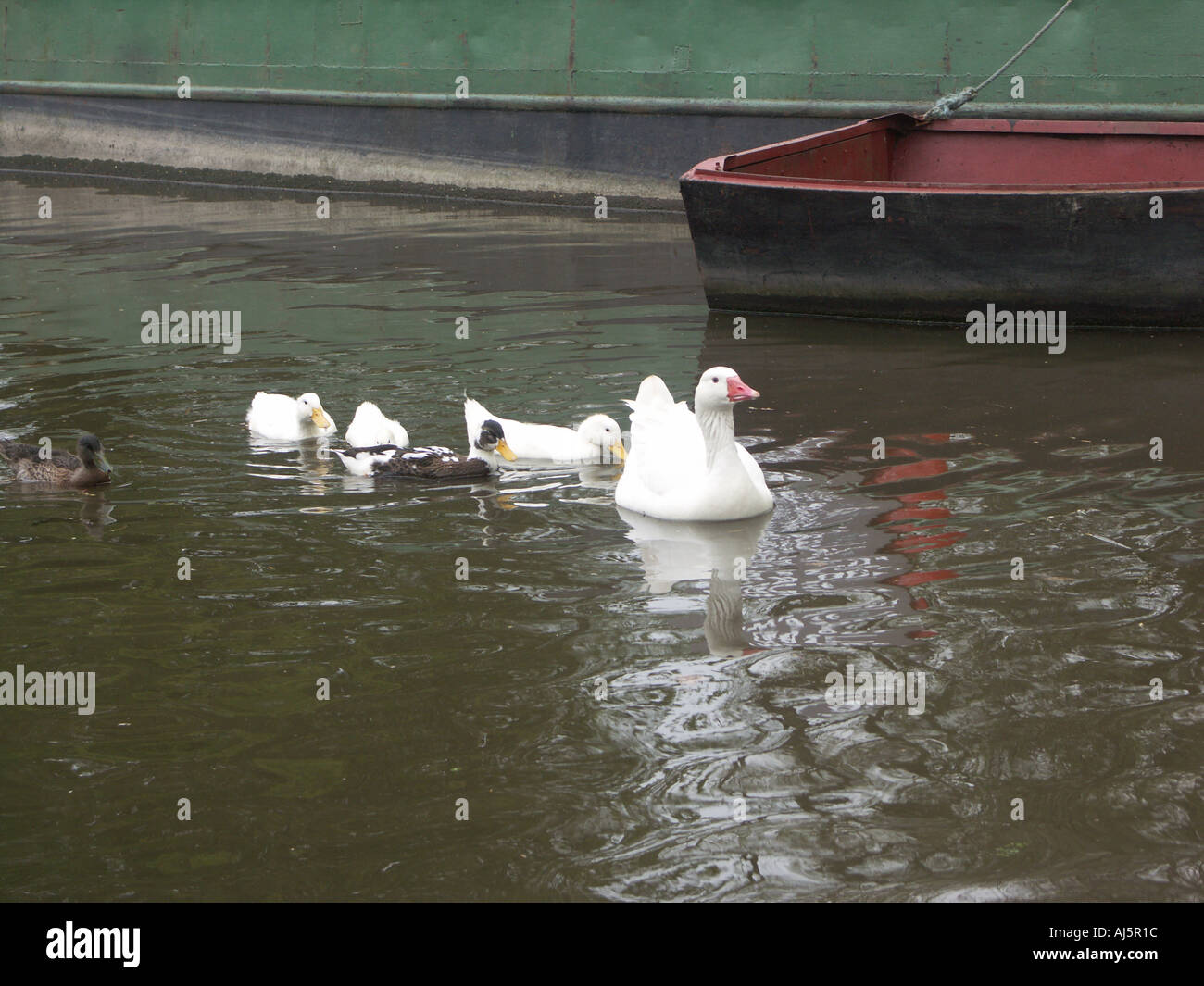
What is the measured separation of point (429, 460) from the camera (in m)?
8.30

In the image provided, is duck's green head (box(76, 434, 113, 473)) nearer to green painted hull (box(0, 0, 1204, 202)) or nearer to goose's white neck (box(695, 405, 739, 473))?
goose's white neck (box(695, 405, 739, 473))

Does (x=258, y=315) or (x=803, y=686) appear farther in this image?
(x=258, y=315)

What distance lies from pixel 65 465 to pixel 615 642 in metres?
3.83

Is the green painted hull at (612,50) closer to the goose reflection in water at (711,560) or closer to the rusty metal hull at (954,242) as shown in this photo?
the rusty metal hull at (954,242)

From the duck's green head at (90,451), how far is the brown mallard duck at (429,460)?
1.33 meters

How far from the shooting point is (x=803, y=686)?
5.45 meters

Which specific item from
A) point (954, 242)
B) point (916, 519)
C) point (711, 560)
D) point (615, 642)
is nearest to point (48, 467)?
point (711, 560)

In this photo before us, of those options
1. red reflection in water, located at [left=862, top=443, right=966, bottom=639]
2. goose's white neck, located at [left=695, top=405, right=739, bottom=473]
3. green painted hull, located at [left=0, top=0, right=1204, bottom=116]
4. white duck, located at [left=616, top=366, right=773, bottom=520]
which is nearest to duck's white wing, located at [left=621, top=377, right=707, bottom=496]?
white duck, located at [left=616, top=366, right=773, bottom=520]

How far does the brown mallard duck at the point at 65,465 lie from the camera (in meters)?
8.03

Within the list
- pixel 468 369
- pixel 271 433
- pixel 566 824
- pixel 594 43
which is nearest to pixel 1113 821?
pixel 566 824

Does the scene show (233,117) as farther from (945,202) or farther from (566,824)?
(566,824)

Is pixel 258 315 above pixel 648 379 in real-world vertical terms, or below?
above

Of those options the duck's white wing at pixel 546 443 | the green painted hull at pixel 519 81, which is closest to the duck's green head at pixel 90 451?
the duck's white wing at pixel 546 443
